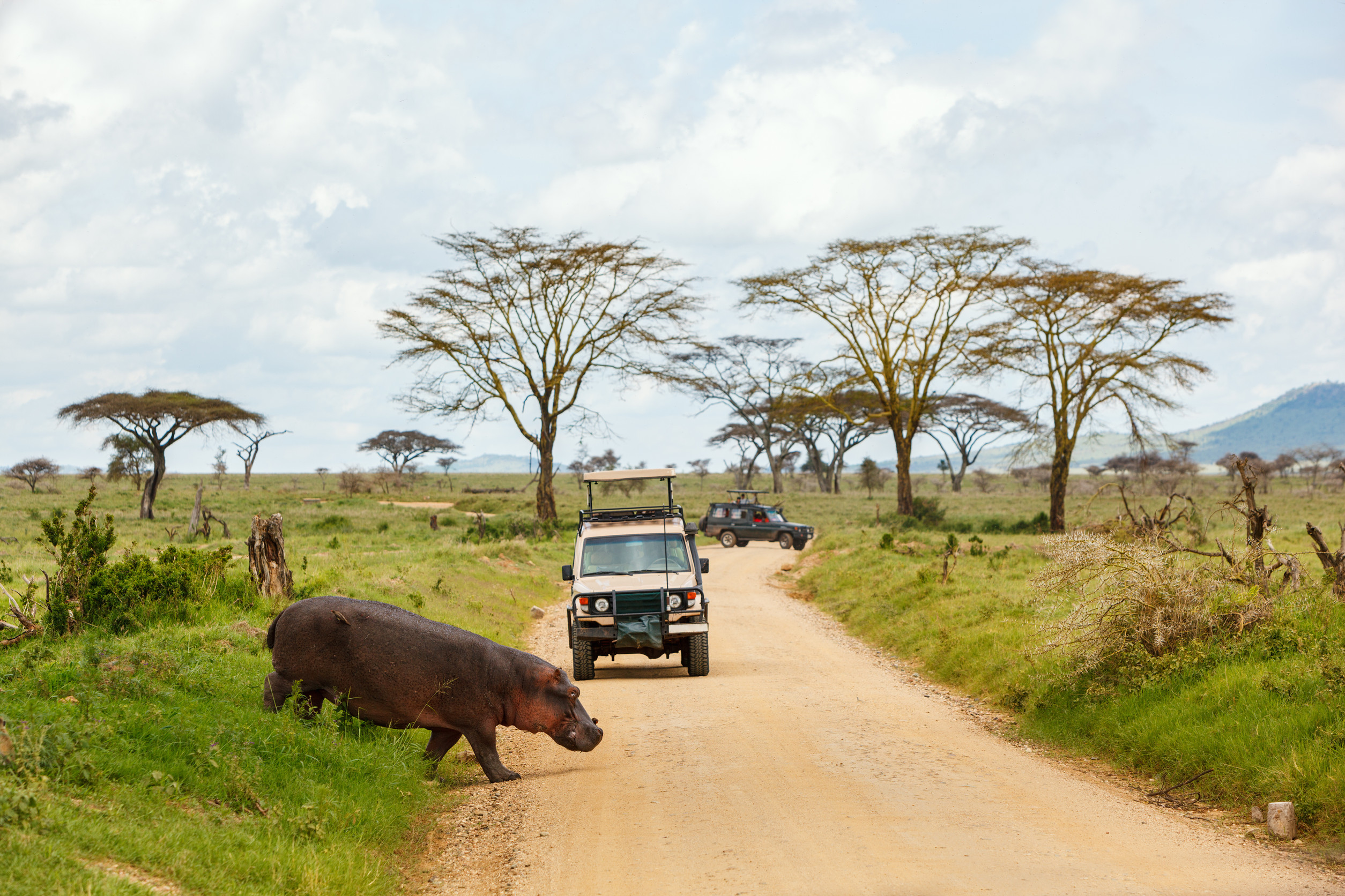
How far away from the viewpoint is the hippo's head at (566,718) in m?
8.19

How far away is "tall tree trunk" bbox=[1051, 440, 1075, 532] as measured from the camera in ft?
126

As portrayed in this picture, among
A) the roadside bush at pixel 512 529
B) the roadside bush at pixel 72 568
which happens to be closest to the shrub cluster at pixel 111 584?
the roadside bush at pixel 72 568

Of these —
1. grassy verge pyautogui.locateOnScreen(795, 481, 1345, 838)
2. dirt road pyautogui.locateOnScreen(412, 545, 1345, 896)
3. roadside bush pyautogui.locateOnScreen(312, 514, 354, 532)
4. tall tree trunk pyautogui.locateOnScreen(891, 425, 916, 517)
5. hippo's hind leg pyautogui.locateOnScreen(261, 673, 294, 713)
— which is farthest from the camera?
tall tree trunk pyautogui.locateOnScreen(891, 425, 916, 517)

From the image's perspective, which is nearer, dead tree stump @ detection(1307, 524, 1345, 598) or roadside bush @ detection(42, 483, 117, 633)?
dead tree stump @ detection(1307, 524, 1345, 598)

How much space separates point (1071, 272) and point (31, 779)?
37.0m

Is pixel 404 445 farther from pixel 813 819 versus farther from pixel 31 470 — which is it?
pixel 813 819

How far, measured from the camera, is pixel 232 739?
262 inches

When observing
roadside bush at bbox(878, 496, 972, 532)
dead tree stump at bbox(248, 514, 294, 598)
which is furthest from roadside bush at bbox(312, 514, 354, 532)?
dead tree stump at bbox(248, 514, 294, 598)

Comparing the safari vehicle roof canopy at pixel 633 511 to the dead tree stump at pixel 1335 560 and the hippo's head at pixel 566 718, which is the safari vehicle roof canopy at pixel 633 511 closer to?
the hippo's head at pixel 566 718

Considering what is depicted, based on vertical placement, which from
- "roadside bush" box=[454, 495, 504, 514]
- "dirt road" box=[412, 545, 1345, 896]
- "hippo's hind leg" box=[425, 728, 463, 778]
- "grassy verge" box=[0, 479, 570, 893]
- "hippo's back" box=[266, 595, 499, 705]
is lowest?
"dirt road" box=[412, 545, 1345, 896]

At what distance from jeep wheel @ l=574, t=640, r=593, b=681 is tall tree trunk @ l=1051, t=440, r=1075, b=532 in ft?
95.7

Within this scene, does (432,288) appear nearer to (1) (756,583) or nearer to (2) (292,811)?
(1) (756,583)

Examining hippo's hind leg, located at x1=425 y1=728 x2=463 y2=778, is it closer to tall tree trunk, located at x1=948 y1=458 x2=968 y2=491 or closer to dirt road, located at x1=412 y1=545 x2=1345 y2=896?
dirt road, located at x1=412 y1=545 x2=1345 y2=896

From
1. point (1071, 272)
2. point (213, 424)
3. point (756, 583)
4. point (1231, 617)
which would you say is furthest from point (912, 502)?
point (1231, 617)
